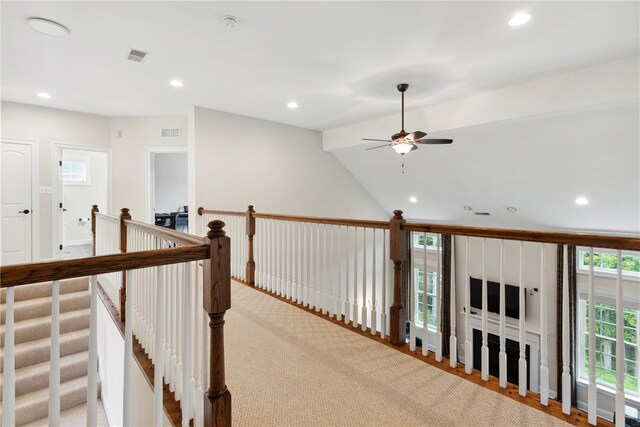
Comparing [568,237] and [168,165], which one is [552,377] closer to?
[568,237]

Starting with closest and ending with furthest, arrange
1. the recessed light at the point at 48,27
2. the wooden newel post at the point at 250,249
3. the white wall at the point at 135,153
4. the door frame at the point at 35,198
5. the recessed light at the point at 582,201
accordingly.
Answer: the recessed light at the point at 48,27
the wooden newel post at the point at 250,249
the door frame at the point at 35,198
the recessed light at the point at 582,201
the white wall at the point at 135,153

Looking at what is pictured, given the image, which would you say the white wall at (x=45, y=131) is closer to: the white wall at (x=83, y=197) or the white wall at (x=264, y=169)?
the white wall at (x=264, y=169)

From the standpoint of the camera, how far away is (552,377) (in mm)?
6551

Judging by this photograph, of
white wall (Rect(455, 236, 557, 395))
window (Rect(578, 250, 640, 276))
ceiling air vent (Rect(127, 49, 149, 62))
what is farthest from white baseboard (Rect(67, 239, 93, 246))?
window (Rect(578, 250, 640, 276))

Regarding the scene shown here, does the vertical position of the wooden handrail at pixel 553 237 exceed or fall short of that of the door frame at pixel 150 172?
it falls short

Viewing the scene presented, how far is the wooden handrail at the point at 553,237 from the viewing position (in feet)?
4.93

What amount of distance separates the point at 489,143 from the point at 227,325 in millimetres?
4910

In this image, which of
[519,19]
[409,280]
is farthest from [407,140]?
[409,280]

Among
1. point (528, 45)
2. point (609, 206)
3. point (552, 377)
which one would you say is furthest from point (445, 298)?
point (528, 45)

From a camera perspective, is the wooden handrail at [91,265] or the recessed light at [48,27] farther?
the recessed light at [48,27]

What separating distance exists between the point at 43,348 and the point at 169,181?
6.41 metres

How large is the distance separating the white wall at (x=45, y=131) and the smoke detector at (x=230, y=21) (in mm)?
4298

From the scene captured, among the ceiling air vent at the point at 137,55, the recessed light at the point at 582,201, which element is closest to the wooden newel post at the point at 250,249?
the ceiling air vent at the point at 137,55

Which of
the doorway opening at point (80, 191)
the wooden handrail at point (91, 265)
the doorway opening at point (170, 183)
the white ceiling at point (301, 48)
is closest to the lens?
the wooden handrail at point (91, 265)
